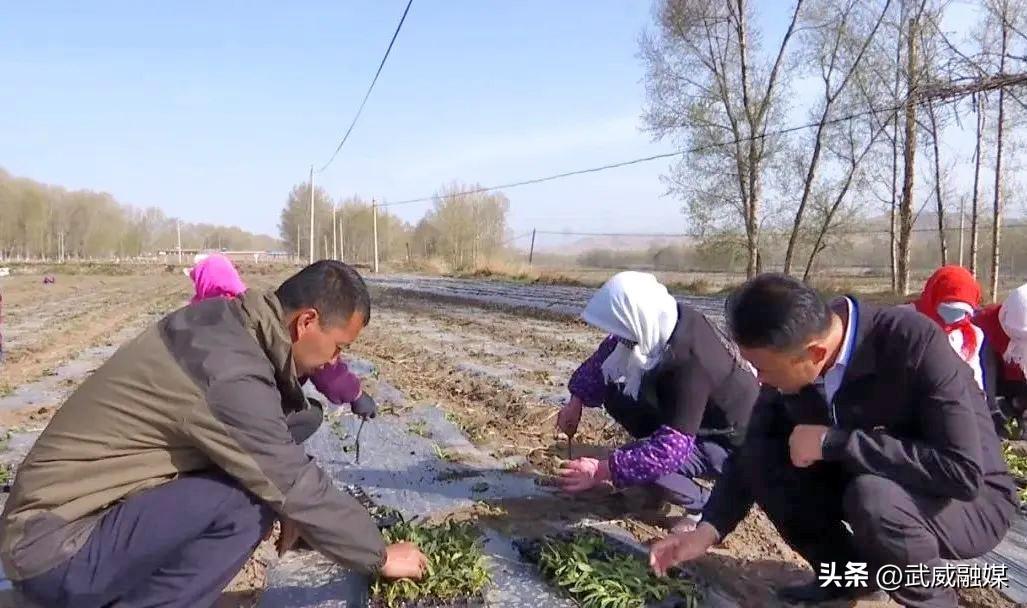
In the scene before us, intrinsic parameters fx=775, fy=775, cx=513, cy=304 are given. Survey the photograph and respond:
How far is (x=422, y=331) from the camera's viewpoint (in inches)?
414

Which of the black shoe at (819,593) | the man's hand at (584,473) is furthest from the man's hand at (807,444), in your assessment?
the man's hand at (584,473)

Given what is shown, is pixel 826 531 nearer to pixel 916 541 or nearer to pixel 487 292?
pixel 916 541

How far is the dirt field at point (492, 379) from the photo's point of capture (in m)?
2.93

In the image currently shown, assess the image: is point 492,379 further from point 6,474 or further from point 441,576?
point 441,576

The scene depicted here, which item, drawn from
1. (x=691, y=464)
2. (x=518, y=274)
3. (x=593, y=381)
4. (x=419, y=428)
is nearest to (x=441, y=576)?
(x=691, y=464)

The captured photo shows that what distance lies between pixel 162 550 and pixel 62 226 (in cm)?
8255

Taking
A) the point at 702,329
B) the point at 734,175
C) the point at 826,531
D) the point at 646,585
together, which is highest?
the point at 734,175

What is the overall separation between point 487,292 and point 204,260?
15.2m

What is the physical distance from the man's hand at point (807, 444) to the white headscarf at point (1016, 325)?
8.20ft

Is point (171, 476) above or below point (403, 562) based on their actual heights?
above

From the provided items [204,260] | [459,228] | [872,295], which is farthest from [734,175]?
[459,228]

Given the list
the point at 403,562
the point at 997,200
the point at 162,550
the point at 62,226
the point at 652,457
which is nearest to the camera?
the point at 162,550

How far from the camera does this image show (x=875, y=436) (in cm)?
220

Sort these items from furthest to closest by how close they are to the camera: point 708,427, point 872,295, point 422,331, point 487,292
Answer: point 487,292 → point 872,295 → point 422,331 → point 708,427
